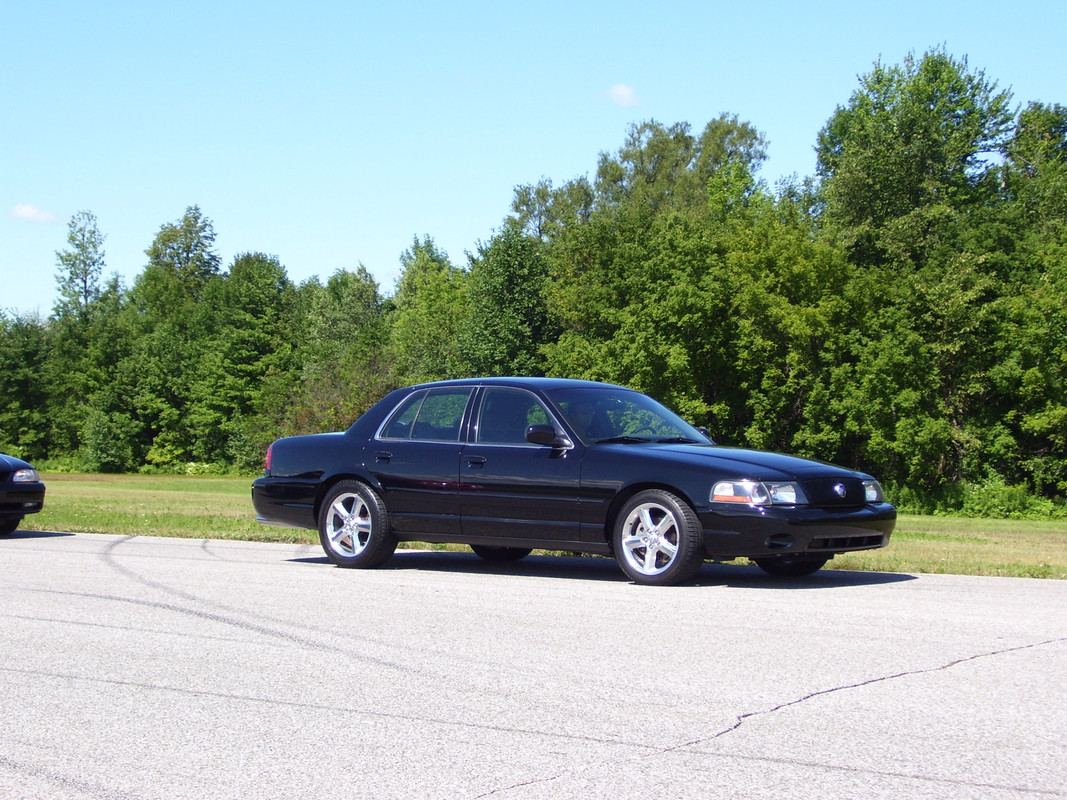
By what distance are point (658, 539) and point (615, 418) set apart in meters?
1.47

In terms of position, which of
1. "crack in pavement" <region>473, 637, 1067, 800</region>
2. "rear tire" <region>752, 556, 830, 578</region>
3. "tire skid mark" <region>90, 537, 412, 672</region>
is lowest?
"tire skid mark" <region>90, 537, 412, 672</region>

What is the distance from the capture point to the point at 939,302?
140 feet

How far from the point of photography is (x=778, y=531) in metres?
8.80

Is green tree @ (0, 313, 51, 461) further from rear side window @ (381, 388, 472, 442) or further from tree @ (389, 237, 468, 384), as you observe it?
rear side window @ (381, 388, 472, 442)

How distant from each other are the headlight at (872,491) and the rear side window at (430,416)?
350 centimetres

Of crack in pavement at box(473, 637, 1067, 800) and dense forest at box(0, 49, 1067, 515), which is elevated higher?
dense forest at box(0, 49, 1067, 515)

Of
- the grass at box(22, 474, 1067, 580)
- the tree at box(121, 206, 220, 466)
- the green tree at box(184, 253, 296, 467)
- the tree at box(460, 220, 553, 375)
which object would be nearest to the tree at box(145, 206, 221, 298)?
the tree at box(121, 206, 220, 466)

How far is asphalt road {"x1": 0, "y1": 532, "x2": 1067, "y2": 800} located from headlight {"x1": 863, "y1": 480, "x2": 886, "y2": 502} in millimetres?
745

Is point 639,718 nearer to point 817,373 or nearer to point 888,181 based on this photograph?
point 817,373

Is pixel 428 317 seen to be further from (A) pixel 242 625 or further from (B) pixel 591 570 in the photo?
(A) pixel 242 625

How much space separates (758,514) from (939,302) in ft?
119

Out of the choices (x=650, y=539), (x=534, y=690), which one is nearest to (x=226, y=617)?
(x=534, y=690)

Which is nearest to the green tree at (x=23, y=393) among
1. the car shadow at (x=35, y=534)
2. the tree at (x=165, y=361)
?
the tree at (x=165, y=361)

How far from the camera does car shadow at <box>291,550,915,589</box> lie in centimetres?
952
